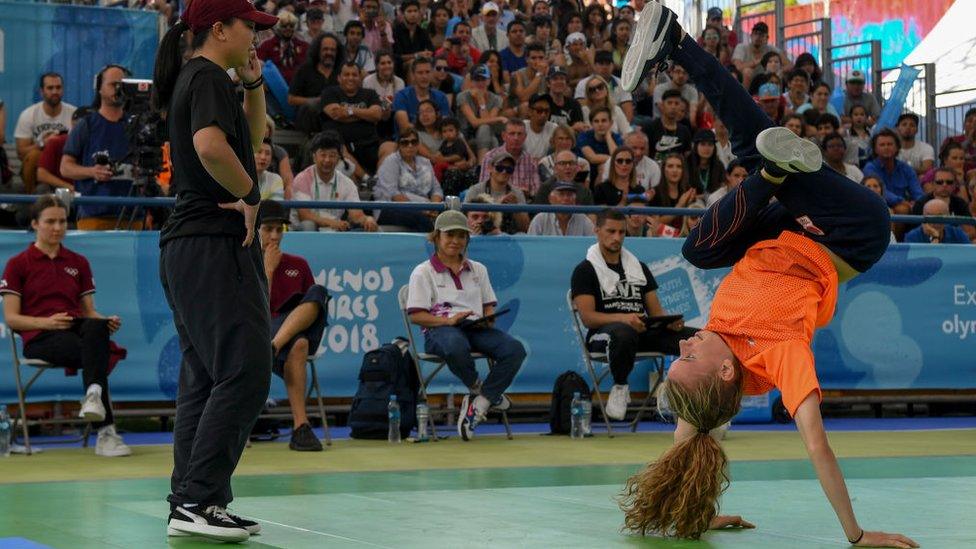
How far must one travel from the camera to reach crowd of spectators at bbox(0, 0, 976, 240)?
12320 mm


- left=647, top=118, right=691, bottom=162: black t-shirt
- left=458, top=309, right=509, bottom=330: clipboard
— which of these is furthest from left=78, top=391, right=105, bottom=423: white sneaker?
left=647, top=118, right=691, bottom=162: black t-shirt

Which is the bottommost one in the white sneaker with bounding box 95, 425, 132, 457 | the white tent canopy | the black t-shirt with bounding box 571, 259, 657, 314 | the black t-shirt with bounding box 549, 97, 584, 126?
the white sneaker with bounding box 95, 425, 132, 457

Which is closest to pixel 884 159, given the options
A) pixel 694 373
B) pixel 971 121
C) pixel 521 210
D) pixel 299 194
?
pixel 971 121

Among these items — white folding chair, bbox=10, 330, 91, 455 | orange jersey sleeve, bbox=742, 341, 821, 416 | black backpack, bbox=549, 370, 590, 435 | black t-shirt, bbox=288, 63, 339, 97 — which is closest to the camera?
orange jersey sleeve, bbox=742, 341, 821, 416

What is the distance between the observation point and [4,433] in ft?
30.8

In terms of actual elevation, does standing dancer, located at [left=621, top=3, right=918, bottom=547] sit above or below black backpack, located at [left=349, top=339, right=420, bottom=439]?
above

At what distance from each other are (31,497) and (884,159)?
434 inches

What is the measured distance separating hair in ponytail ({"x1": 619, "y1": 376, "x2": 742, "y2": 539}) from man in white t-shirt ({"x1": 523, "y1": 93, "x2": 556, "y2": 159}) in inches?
362

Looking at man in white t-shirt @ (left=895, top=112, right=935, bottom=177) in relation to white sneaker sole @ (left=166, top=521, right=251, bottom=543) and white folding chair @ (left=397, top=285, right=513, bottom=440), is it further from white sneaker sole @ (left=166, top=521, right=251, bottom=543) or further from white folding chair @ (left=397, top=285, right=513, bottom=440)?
white sneaker sole @ (left=166, top=521, right=251, bottom=543)

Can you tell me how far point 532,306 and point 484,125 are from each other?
3.86 meters

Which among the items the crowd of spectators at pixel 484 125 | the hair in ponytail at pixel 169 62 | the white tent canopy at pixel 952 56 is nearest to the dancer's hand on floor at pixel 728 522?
the hair in ponytail at pixel 169 62

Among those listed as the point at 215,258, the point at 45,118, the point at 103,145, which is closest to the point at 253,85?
the point at 215,258

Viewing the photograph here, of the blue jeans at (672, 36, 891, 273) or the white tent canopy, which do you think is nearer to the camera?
the blue jeans at (672, 36, 891, 273)

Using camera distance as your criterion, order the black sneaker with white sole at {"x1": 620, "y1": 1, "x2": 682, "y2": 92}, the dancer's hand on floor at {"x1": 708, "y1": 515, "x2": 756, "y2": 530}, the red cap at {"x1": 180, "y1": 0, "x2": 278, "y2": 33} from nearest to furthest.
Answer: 1. the red cap at {"x1": 180, "y1": 0, "x2": 278, "y2": 33}
2. the dancer's hand on floor at {"x1": 708, "y1": 515, "x2": 756, "y2": 530}
3. the black sneaker with white sole at {"x1": 620, "y1": 1, "x2": 682, "y2": 92}
